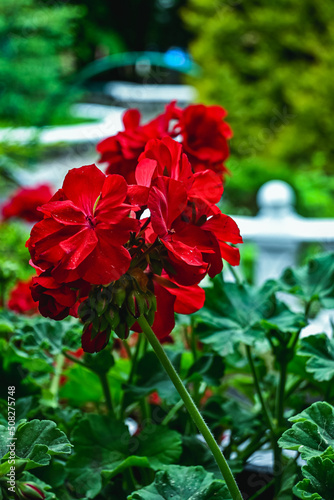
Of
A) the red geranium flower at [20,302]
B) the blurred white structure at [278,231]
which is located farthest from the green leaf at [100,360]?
the blurred white structure at [278,231]

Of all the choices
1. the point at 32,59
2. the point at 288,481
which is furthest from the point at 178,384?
the point at 32,59

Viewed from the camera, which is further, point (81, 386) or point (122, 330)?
point (81, 386)

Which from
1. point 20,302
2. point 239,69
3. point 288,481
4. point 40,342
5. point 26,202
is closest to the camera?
point 288,481

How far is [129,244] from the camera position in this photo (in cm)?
33

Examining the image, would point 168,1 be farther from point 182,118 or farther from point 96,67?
point 182,118

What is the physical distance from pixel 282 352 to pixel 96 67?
377cm

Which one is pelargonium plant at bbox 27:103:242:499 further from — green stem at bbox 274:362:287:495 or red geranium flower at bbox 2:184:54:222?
red geranium flower at bbox 2:184:54:222

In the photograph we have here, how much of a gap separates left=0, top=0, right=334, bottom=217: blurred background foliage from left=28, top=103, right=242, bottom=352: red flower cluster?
2337 millimetres

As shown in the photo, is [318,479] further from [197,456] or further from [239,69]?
[239,69]

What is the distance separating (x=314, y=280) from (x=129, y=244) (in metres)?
0.32

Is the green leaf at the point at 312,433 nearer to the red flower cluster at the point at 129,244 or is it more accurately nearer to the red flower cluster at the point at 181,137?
the red flower cluster at the point at 129,244

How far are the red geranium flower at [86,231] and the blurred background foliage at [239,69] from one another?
7.70 ft

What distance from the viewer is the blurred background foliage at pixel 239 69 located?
2934 mm

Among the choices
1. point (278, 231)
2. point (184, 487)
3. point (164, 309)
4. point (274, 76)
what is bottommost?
point (278, 231)
